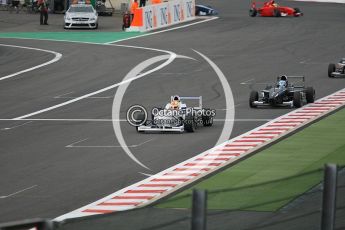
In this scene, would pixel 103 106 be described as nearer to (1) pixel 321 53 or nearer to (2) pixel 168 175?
(2) pixel 168 175

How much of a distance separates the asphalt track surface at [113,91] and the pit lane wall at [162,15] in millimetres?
2321

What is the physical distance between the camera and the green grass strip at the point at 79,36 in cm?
6675

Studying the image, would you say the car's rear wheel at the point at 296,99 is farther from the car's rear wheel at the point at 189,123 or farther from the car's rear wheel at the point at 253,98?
the car's rear wheel at the point at 189,123

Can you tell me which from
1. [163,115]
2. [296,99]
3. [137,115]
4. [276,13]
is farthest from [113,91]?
[276,13]

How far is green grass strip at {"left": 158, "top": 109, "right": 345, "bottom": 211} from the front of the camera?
8.59m

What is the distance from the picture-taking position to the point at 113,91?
4541 centimetres

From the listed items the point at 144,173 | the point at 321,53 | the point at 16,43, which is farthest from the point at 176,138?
the point at 16,43

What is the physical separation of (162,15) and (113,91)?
27858mm

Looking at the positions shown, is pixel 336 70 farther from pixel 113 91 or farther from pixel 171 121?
pixel 171 121

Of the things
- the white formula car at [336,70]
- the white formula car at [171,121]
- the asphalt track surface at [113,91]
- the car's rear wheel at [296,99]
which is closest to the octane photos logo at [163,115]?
the white formula car at [171,121]

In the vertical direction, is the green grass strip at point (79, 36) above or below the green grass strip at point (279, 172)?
below

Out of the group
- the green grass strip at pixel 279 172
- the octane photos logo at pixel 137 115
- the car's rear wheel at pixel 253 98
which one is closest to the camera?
the green grass strip at pixel 279 172

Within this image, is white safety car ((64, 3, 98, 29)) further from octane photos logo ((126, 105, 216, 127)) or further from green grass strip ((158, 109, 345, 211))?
octane photos logo ((126, 105, 216, 127))

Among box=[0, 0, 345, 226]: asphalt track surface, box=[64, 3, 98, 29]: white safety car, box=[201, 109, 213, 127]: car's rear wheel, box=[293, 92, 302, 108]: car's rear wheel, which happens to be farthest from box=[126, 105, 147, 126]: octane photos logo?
box=[64, 3, 98, 29]: white safety car
